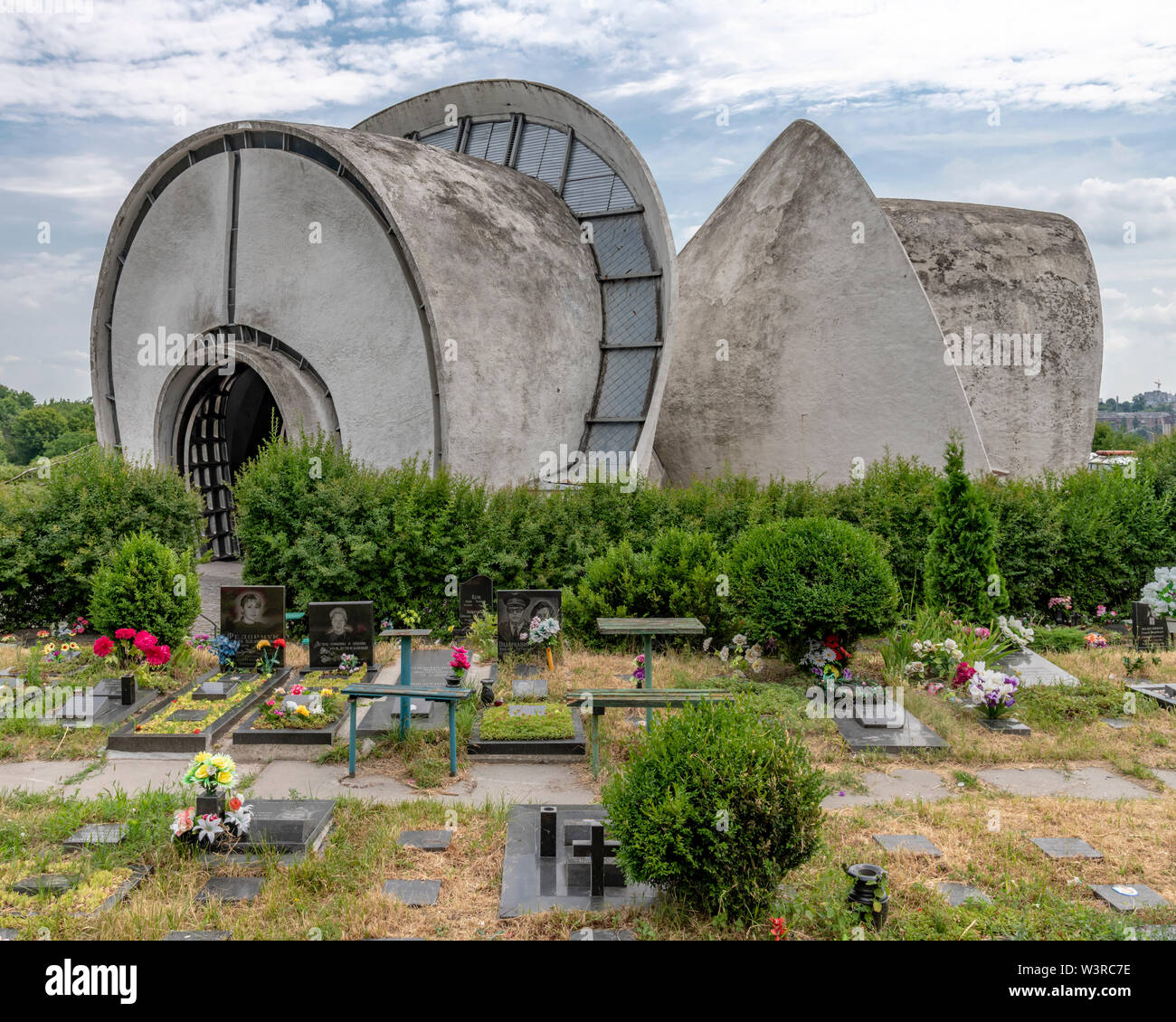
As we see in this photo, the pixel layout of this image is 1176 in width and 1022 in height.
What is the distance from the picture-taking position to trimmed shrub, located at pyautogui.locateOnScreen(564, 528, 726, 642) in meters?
9.91

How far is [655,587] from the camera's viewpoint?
10.0 meters

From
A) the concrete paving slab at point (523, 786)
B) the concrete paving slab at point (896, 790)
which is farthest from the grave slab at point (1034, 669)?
the concrete paving slab at point (523, 786)

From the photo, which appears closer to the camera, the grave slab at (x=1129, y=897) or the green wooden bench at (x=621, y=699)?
the grave slab at (x=1129, y=897)

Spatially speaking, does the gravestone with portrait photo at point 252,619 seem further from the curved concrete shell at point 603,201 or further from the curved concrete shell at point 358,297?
the curved concrete shell at point 603,201

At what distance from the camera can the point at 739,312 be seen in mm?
15352

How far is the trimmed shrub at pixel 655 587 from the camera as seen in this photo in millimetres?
9906

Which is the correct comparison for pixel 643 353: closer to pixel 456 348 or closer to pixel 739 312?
pixel 739 312

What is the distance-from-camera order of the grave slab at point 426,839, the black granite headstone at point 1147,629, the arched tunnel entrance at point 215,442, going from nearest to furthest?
1. the grave slab at point 426,839
2. the black granite headstone at point 1147,629
3. the arched tunnel entrance at point 215,442

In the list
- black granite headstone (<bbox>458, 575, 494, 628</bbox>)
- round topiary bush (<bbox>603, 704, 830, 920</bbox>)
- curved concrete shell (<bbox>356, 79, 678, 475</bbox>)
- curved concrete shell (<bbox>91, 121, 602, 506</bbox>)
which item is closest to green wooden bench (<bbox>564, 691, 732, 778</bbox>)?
round topiary bush (<bbox>603, 704, 830, 920</bbox>)

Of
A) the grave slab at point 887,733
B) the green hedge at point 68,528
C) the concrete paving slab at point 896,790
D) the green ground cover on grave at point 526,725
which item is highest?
the green hedge at point 68,528

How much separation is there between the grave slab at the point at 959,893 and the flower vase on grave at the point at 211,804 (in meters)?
3.90

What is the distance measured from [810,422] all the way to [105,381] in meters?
12.1

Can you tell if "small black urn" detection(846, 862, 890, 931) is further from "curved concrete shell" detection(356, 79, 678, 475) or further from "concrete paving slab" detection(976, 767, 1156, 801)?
"curved concrete shell" detection(356, 79, 678, 475)

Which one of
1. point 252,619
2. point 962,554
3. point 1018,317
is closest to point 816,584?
point 962,554
